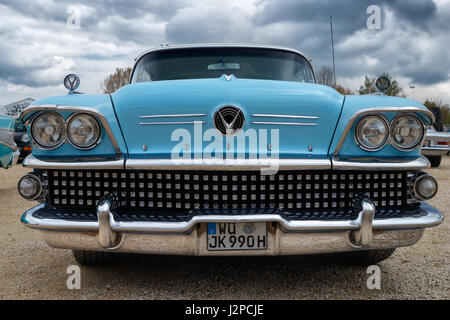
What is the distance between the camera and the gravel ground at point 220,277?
93.4 inches

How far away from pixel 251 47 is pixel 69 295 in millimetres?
2420

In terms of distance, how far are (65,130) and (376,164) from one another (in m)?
1.80

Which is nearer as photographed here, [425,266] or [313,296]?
[313,296]

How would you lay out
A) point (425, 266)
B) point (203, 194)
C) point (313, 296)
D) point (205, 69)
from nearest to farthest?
point (203, 194), point (313, 296), point (425, 266), point (205, 69)

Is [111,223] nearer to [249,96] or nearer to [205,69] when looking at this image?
[249,96]

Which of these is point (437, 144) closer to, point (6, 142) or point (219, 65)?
point (219, 65)

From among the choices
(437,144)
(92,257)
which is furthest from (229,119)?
(437,144)

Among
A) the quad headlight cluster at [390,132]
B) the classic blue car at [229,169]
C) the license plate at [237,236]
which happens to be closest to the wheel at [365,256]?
the classic blue car at [229,169]

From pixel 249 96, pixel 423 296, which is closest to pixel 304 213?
pixel 249 96

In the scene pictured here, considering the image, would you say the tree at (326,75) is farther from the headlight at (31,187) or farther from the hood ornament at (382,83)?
the headlight at (31,187)

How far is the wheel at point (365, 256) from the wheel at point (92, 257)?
1.77m

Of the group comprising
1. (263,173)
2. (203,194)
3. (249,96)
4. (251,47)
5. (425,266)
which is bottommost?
(425,266)

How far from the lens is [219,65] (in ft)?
10.5

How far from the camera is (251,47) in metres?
3.33
